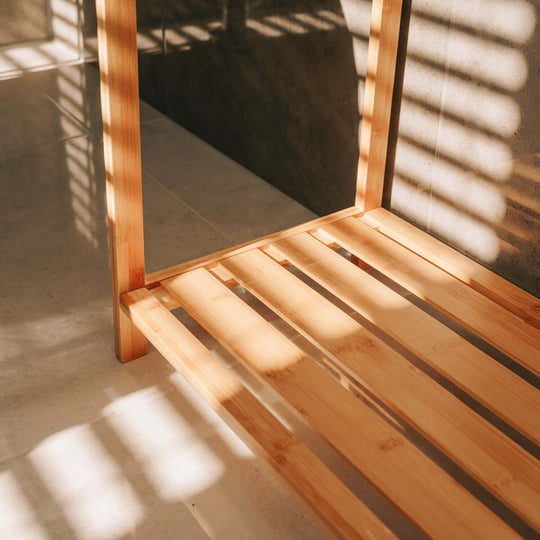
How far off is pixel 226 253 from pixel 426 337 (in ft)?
1.72

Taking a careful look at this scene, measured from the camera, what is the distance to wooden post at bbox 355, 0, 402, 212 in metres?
1.89

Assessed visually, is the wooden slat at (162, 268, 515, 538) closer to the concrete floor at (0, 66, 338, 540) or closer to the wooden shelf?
the wooden shelf

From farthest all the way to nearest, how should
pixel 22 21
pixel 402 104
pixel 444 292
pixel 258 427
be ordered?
pixel 22 21, pixel 402 104, pixel 444 292, pixel 258 427

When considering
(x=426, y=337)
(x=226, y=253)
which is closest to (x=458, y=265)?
(x=426, y=337)

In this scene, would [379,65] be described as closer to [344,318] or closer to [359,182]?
[359,182]

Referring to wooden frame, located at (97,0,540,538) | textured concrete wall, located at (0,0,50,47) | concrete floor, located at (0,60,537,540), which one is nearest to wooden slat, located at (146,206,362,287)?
wooden frame, located at (97,0,540,538)

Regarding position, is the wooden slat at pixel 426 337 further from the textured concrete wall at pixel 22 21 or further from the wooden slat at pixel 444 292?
the textured concrete wall at pixel 22 21

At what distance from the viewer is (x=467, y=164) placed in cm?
192

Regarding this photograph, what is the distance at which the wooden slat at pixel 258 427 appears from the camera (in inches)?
50.1

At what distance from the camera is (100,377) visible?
6.03ft

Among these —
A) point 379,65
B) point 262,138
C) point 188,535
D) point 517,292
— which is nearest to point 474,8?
point 379,65

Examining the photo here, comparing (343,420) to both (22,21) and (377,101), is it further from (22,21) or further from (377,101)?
(22,21)

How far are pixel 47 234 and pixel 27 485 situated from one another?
0.96 metres

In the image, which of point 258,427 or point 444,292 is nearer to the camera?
point 258,427
